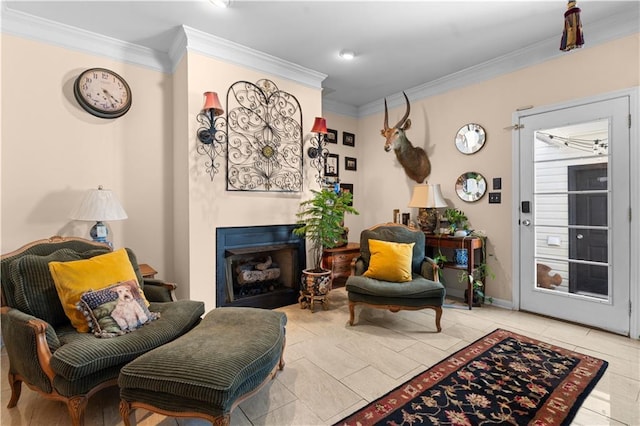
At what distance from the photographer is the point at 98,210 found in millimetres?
2566

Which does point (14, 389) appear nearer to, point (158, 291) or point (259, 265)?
point (158, 291)

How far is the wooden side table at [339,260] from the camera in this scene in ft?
12.7

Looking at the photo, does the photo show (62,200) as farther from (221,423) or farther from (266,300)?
(221,423)

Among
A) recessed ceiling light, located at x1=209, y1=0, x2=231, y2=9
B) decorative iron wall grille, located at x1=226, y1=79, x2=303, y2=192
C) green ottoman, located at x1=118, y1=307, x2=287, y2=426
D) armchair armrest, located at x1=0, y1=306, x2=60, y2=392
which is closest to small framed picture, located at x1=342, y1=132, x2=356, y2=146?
decorative iron wall grille, located at x1=226, y1=79, x2=303, y2=192

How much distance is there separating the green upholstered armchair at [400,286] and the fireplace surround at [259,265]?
87 cm

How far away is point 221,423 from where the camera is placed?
1.35 metres

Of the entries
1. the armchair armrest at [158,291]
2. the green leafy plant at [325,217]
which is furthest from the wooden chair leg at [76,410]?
the green leafy plant at [325,217]

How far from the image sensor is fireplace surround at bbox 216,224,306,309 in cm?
319

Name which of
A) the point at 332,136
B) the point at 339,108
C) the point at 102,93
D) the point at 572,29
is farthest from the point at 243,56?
the point at 572,29

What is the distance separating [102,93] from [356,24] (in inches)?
100

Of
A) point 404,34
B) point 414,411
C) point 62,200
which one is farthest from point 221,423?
point 404,34

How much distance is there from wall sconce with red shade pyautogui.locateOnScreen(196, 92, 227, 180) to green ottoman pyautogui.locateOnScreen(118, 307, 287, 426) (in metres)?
1.90

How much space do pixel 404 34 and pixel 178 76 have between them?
7.77ft

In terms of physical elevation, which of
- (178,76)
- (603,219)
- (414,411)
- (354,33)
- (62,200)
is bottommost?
(414,411)
